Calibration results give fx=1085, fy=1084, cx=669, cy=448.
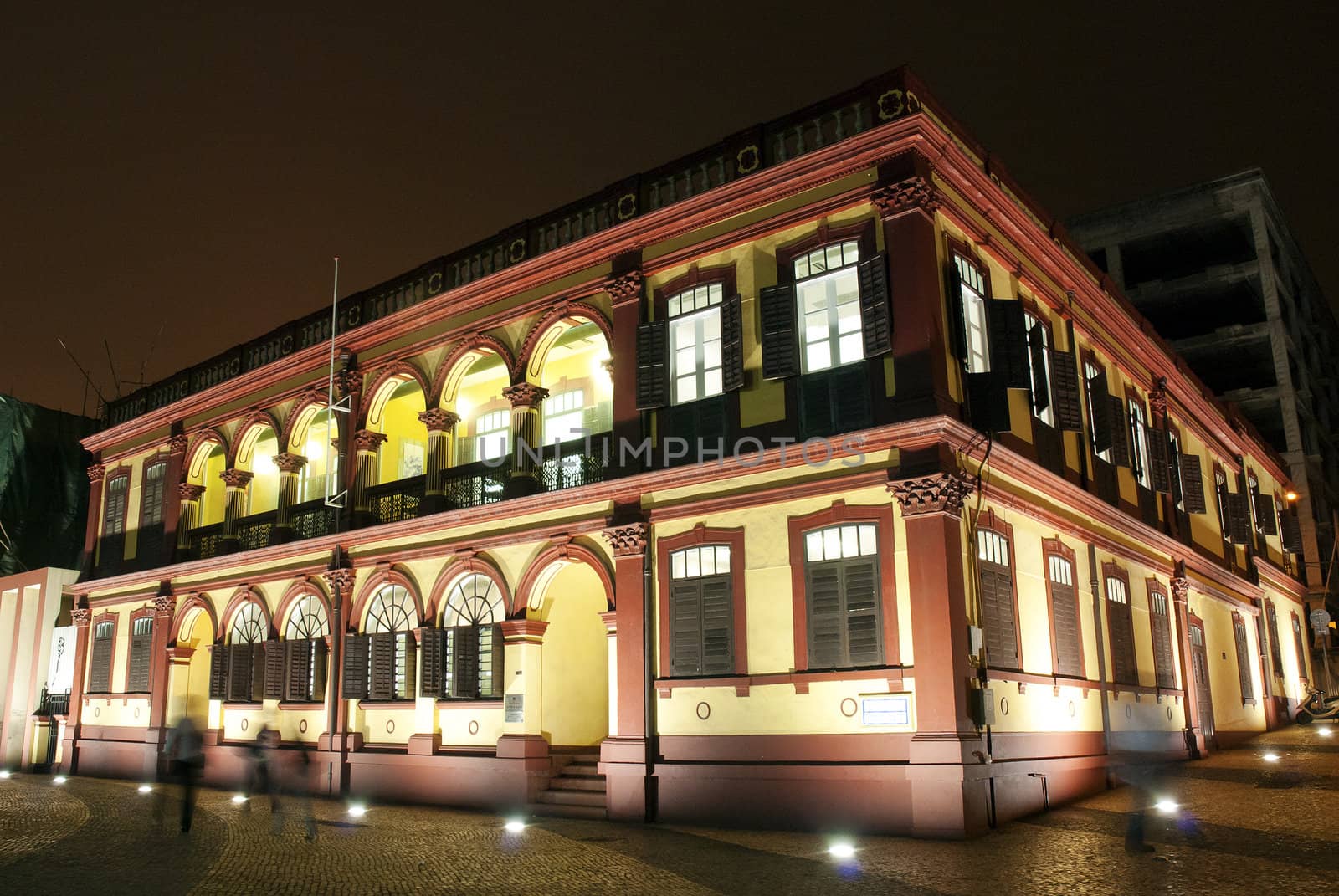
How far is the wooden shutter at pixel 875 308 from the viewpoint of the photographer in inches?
553

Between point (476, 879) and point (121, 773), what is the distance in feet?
58.6

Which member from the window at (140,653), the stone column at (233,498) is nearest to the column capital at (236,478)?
the stone column at (233,498)

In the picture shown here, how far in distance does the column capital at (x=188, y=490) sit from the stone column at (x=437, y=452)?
8.57 m

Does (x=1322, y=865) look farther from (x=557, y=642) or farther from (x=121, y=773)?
(x=121, y=773)

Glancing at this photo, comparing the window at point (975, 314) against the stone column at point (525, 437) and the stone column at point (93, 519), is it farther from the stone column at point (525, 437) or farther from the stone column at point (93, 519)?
the stone column at point (93, 519)

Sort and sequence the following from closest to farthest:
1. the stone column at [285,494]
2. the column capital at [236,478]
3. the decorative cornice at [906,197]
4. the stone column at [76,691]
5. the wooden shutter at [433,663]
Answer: the decorative cornice at [906,197] → the wooden shutter at [433,663] → the stone column at [285,494] → the column capital at [236,478] → the stone column at [76,691]

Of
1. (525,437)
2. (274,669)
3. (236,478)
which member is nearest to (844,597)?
(525,437)

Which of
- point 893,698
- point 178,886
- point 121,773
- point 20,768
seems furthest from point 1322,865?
point 20,768

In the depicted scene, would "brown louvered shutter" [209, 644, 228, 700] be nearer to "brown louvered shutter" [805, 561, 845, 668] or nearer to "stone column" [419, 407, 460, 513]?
"stone column" [419, 407, 460, 513]

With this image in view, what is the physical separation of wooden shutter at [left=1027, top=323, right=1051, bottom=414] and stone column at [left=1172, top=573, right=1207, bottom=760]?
28.0 feet

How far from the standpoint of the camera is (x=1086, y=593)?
1766 cm

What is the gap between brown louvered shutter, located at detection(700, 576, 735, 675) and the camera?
14.9 metres

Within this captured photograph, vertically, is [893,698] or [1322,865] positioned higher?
[893,698]

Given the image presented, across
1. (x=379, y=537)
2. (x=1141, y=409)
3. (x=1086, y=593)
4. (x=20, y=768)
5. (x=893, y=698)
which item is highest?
(x=1141, y=409)
